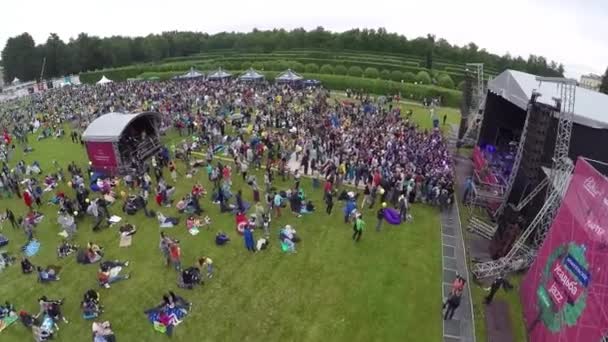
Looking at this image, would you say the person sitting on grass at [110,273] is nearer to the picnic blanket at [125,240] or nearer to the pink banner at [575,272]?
the picnic blanket at [125,240]

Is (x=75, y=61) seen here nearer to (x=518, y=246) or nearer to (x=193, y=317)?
(x=193, y=317)

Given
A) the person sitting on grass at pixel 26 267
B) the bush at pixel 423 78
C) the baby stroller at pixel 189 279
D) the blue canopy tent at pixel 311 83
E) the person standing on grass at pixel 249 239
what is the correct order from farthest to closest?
the bush at pixel 423 78
the blue canopy tent at pixel 311 83
the person standing on grass at pixel 249 239
the person sitting on grass at pixel 26 267
the baby stroller at pixel 189 279

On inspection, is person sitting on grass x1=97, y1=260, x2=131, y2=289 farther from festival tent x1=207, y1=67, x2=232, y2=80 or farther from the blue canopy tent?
festival tent x1=207, y1=67, x2=232, y2=80

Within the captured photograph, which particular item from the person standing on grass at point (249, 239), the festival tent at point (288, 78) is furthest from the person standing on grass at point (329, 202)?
the festival tent at point (288, 78)

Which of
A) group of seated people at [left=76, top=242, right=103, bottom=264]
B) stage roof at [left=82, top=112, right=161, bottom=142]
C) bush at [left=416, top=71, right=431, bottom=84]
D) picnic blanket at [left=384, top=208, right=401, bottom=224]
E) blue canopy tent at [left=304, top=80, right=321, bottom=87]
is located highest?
bush at [left=416, top=71, right=431, bottom=84]

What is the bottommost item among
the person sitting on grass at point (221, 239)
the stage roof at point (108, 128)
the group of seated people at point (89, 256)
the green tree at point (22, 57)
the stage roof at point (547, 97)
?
the group of seated people at point (89, 256)

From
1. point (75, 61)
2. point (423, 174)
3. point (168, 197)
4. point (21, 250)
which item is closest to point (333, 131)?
point (423, 174)

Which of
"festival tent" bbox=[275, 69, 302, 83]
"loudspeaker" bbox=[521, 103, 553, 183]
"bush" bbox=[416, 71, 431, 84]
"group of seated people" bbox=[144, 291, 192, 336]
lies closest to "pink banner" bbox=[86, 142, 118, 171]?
"group of seated people" bbox=[144, 291, 192, 336]
